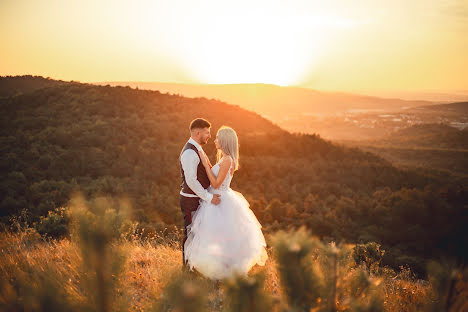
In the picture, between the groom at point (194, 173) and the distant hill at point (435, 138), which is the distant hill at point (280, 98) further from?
the groom at point (194, 173)

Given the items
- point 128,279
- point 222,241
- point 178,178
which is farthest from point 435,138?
point 128,279

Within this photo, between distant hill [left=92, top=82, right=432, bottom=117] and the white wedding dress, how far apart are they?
114 meters

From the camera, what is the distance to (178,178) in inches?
679

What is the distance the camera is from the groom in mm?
3619

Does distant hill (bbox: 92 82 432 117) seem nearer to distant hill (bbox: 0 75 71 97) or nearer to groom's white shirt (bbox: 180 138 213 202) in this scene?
distant hill (bbox: 0 75 71 97)

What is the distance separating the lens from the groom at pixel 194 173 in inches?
142

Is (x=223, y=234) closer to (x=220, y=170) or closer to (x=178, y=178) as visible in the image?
(x=220, y=170)

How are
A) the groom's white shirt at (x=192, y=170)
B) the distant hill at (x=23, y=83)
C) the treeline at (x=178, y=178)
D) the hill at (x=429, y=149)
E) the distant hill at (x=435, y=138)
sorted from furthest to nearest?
the distant hill at (x=435, y=138), the distant hill at (x=23, y=83), the hill at (x=429, y=149), the treeline at (x=178, y=178), the groom's white shirt at (x=192, y=170)

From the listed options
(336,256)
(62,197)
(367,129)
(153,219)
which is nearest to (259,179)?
(153,219)

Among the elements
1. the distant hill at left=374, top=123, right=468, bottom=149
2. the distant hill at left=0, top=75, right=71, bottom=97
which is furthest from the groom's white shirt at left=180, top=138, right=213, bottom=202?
the distant hill at left=374, top=123, right=468, bottom=149

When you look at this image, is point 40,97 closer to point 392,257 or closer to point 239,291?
point 392,257

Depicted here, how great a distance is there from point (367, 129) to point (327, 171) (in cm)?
7411

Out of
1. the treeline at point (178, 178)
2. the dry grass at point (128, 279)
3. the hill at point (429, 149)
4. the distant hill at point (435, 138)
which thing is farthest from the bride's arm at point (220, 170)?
the distant hill at point (435, 138)

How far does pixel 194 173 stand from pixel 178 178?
13.9 m
